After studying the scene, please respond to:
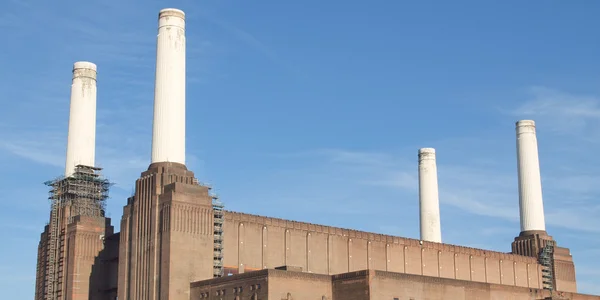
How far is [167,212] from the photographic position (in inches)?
3292

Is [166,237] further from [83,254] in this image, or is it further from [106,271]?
[83,254]


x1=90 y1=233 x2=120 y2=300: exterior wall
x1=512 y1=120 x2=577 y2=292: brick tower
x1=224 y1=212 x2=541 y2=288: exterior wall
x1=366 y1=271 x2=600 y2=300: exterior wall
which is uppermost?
x1=512 y1=120 x2=577 y2=292: brick tower

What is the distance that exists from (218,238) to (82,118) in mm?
23818

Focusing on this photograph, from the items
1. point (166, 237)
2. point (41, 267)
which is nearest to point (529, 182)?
point (166, 237)

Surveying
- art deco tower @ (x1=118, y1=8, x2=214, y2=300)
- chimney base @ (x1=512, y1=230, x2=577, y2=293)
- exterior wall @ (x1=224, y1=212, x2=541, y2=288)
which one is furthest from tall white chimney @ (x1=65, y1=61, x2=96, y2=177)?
chimney base @ (x1=512, y1=230, x2=577, y2=293)

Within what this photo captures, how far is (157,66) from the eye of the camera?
3538 inches

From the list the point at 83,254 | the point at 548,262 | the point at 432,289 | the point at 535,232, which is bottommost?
the point at 432,289

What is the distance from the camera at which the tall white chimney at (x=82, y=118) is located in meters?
99.9

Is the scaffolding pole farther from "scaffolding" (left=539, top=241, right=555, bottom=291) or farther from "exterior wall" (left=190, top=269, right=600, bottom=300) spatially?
"scaffolding" (left=539, top=241, right=555, bottom=291)

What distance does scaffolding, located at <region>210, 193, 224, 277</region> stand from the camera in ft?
281

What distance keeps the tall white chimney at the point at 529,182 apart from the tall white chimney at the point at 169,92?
49061 mm

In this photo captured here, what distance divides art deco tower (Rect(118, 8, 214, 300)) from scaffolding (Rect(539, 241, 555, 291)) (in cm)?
5080

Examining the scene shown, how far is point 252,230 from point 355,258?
13.5m

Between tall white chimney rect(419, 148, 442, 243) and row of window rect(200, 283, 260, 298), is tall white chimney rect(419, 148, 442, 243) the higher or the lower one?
the higher one
